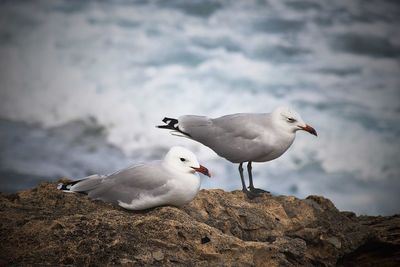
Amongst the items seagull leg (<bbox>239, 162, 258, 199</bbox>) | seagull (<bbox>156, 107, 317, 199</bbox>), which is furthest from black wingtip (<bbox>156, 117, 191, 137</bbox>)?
seagull leg (<bbox>239, 162, 258, 199</bbox>)

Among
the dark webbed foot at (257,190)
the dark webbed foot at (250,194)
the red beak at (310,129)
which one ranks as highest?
the red beak at (310,129)

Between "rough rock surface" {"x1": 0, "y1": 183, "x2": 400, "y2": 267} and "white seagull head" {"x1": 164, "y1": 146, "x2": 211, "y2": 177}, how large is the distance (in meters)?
0.56

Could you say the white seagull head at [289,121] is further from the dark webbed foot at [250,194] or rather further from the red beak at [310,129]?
the dark webbed foot at [250,194]

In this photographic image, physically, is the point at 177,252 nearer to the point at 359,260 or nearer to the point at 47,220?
the point at 47,220

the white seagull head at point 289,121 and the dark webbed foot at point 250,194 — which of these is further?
the white seagull head at point 289,121

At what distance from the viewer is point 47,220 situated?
656 cm

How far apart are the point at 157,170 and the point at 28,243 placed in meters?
1.89

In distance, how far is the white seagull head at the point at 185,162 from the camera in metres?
7.24

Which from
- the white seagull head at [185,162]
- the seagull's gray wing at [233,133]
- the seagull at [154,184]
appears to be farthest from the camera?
the seagull's gray wing at [233,133]

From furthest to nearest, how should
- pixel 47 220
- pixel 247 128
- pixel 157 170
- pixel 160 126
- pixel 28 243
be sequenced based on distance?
pixel 160 126, pixel 247 128, pixel 157 170, pixel 47 220, pixel 28 243

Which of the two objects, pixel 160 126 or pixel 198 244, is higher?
pixel 160 126

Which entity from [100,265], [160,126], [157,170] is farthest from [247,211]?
[160,126]

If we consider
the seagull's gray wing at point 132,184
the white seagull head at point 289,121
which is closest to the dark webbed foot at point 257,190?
the white seagull head at point 289,121

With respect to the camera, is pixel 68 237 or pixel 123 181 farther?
pixel 123 181
